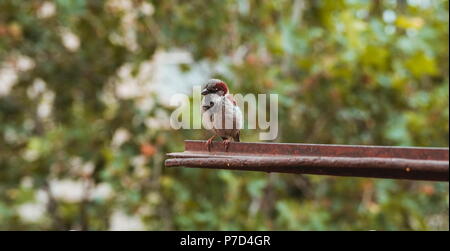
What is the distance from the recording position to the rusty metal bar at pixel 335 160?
917mm

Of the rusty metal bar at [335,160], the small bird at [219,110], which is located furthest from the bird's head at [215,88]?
the rusty metal bar at [335,160]

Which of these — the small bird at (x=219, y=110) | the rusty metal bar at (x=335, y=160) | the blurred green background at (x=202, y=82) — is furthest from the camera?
the blurred green background at (x=202, y=82)

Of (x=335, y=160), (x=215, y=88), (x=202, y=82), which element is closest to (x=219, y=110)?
(x=215, y=88)

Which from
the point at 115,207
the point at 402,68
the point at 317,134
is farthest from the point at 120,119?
the point at 402,68

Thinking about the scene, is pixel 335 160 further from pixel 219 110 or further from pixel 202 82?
pixel 202 82

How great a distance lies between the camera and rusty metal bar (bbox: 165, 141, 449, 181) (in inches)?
36.1

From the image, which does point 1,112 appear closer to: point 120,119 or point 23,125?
point 23,125

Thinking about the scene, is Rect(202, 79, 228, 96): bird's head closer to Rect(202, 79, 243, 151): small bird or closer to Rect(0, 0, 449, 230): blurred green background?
Rect(202, 79, 243, 151): small bird

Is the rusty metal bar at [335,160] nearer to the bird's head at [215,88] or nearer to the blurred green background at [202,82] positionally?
the bird's head at [215,88]

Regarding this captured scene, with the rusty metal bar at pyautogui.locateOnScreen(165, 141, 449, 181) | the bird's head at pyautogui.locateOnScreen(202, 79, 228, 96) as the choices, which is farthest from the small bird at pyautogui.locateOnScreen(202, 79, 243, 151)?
the rusty metal bar at pyautogui.locateOnScreen(165, 141, 449, 181)

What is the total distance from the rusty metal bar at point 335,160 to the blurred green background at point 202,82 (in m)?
2.43

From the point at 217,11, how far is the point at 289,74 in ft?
2.50

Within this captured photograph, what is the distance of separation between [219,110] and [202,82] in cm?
221

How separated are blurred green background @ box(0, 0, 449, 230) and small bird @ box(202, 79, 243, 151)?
5.55 ft
